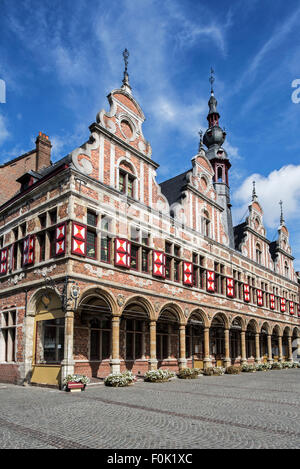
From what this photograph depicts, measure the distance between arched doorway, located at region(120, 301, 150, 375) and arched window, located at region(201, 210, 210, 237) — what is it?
24.1ft

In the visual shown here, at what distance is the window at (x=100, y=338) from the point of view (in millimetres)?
18016

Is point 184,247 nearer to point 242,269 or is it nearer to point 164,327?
point 164,327

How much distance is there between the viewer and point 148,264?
1988 cm

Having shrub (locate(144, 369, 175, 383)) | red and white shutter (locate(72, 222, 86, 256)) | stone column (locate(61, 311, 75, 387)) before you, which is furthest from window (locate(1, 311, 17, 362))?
shrub (locate(144, 369, 175, 383))

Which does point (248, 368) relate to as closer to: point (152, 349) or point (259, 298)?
point (259, 298)

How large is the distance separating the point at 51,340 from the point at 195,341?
11.3 m

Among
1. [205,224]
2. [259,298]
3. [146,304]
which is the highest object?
[205,224]

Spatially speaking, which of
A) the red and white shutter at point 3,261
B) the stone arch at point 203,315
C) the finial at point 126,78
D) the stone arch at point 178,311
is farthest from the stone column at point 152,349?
the finial at point 126,78

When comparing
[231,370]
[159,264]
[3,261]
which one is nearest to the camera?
[3,261]

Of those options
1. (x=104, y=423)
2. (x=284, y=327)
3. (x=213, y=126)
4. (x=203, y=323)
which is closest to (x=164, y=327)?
(x=203, y=323)

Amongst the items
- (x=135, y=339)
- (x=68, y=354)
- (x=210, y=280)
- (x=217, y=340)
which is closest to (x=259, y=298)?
(x=217, y=340)

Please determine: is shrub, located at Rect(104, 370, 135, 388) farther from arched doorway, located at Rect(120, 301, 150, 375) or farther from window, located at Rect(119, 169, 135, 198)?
window, located at Rect(119, 169, 135, 198)

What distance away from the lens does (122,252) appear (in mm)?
17688

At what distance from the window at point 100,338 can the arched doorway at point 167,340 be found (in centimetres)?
394
